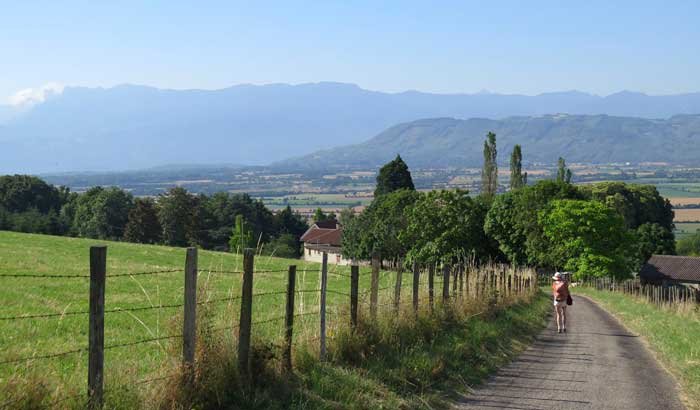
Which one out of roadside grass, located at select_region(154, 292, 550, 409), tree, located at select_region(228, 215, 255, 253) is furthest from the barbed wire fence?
tree, located at select_region(228, 215, 255, 253)

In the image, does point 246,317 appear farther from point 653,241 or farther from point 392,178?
point 653,241

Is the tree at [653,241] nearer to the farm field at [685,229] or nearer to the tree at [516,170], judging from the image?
the tree at [516,170]

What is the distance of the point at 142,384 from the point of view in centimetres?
871

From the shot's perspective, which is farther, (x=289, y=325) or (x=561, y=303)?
(x=561, y=303)

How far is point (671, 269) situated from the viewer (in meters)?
96.1

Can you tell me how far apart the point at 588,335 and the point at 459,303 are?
20.4 feet

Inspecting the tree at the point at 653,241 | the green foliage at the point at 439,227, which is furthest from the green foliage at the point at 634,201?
the green foliage at the point at 439,227

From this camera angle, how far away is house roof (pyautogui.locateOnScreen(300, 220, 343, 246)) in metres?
119

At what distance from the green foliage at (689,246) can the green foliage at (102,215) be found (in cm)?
9529

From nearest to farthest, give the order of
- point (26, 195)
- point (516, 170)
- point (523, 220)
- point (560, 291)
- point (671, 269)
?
point (560, 291) < point (523, 220) < point (671, 269) < point (26, 195) < point (516, 170)

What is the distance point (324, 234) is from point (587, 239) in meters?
54.3

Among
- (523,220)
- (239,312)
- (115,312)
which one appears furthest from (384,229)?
(239,312)

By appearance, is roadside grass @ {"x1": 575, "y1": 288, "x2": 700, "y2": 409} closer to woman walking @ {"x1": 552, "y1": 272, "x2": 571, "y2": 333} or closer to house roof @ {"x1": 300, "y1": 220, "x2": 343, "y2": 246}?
woman walking @ {"x1": 552, "y1": 272, "x2": 571, "y2": 333}

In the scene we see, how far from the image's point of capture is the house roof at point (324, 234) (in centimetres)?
11912
